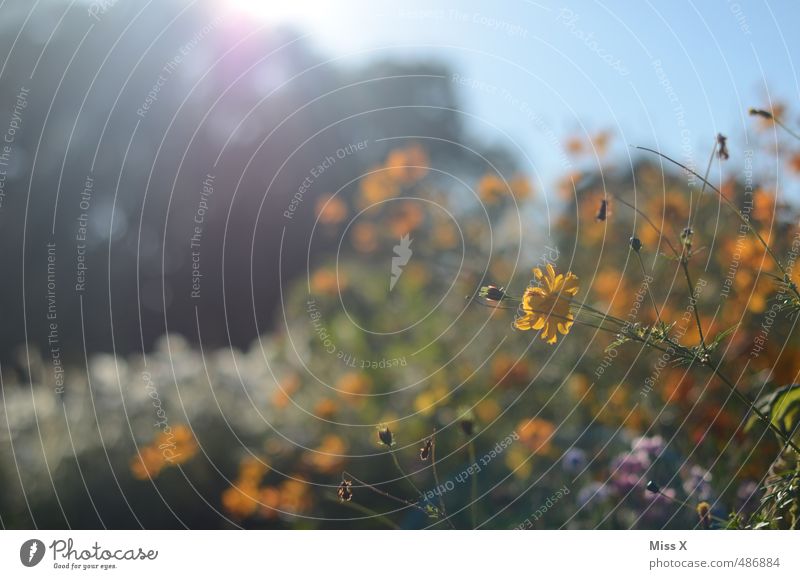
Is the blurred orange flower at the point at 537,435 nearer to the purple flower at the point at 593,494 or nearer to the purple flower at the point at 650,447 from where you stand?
the purple flower at the point at 593,494

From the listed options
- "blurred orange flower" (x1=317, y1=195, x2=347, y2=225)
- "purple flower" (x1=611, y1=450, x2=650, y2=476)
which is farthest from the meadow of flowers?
"blurred orange flower" (x1=317, y1=195, x2=347, y2=225)

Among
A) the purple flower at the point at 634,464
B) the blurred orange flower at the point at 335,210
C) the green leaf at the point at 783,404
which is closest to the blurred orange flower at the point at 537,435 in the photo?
the purple flower at the point at 634,464

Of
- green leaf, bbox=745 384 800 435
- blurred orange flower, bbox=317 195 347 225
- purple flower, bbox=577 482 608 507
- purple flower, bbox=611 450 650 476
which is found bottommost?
purple flower, bbox=577 482 608 507

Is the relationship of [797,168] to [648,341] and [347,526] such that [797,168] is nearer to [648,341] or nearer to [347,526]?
[648,341]

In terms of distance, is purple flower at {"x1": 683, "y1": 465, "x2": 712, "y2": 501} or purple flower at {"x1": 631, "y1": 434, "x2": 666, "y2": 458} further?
purple flower at {"x1": 631, "y1": 434, "x2": 666, "y2": 458}

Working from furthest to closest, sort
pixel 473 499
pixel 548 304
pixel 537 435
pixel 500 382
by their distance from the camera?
pixel 500 382, pixel 537 435, pixel 473 499, pixel 548 304

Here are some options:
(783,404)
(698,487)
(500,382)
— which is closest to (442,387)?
(500,382)

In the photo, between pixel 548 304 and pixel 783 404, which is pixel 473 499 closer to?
pixel 548 304

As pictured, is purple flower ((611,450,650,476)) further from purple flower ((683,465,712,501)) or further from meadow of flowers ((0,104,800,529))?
purple flower ((683,465,712,501))
